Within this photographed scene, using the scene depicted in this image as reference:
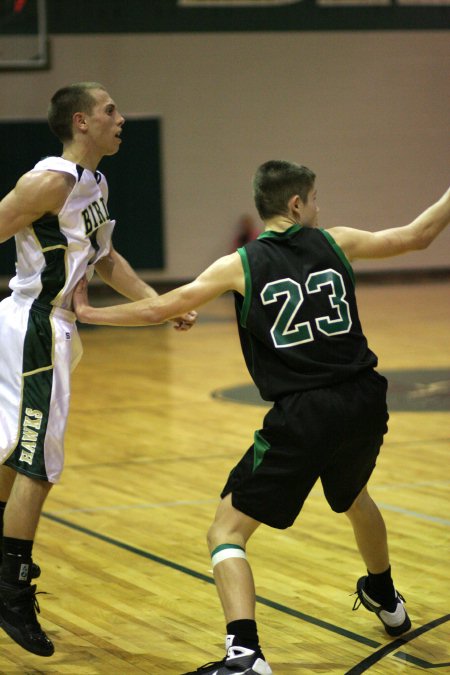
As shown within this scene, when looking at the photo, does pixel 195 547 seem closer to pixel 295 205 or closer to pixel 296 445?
pixel 296 445

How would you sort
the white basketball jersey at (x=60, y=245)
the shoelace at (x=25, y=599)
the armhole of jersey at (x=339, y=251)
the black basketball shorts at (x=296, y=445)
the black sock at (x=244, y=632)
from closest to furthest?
the black sock at (x=244, y=632) → the black basketball shorts at (x=296, y=445) → the armhole of jersey at (x=339, y=251) → the shoelace at (x=25, y=599) → the white basketball jersey at (x=60, y=245)

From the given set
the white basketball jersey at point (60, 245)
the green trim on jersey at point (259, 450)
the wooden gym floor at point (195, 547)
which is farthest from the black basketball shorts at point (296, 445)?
the white basketball jersey at point (60, 245)

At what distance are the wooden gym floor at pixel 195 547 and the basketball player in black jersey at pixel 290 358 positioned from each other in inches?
22.8

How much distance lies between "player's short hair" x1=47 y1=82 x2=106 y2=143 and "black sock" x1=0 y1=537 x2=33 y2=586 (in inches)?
56.9

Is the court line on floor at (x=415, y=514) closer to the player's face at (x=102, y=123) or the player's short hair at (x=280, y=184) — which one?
the player's short hair at (x=280, y=184)

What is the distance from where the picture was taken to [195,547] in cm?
551

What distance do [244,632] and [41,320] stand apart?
1.32 metres

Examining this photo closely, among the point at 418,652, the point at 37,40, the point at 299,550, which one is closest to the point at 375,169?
the point at 37,40

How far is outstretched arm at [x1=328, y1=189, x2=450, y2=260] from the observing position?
12.7 ft

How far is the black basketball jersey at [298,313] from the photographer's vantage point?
3729 mm

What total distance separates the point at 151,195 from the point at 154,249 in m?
0.87

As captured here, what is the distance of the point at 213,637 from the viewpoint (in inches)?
168

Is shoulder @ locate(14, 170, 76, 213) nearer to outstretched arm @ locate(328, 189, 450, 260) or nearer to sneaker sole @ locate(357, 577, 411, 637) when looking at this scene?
outstretched arm @ locate(328, 189, 450, 260)

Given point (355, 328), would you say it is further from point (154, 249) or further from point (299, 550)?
point (154, 249)
